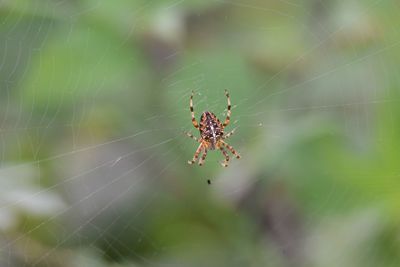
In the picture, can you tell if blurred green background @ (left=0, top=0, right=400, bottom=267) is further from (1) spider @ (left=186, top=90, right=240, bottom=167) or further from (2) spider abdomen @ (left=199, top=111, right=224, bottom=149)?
(2) spider abdomen @ (left=199, top=111, right=224, bottom=149)

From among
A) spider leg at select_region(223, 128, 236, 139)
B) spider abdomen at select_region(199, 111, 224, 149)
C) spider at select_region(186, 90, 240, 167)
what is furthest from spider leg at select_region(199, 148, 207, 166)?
spider abdomen at select_region(199, 111, 224, 149)

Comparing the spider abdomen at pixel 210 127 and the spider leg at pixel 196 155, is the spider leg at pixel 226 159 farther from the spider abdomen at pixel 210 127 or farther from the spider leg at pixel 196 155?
the spider abdomen at pixel 210 127

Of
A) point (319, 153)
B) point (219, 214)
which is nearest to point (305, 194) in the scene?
point (319, 153)

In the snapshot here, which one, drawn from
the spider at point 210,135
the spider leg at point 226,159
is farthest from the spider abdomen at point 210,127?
the spider leg at point 226,159

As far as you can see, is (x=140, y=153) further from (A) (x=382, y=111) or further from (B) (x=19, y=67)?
(A) (x=382, y=111)

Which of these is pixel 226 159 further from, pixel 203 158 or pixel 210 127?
pixel 210 127
